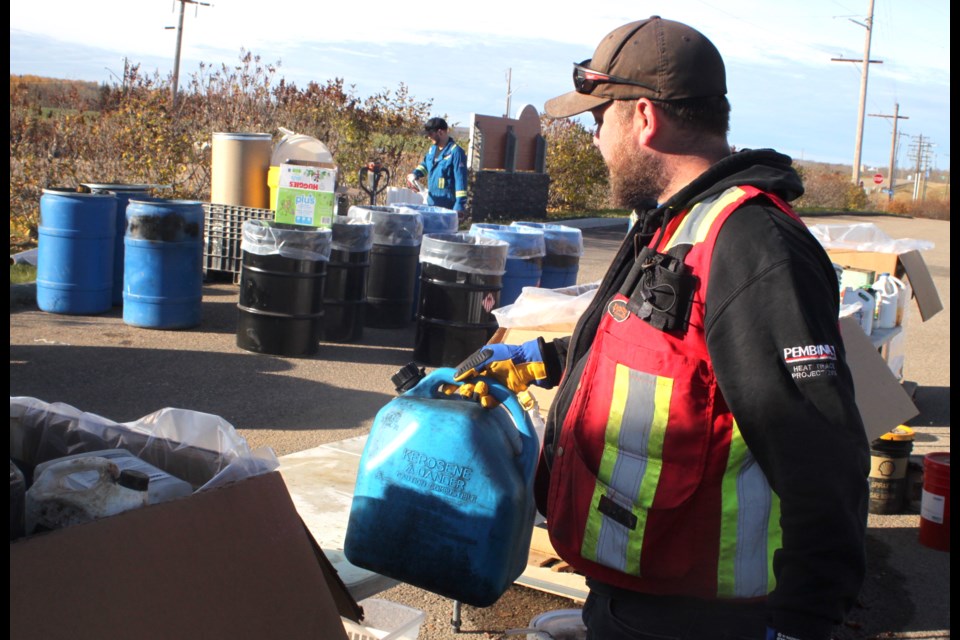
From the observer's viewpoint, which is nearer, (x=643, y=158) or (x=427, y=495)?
(x=643, y=158)

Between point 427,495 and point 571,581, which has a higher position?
point 427,495

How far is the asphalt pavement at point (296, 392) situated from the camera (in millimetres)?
4234

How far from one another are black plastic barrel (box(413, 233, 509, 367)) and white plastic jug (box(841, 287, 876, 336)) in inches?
107

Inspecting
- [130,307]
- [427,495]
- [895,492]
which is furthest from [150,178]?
[427,495]

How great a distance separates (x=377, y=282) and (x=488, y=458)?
7.27m

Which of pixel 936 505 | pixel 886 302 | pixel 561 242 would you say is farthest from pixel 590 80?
pixel 561 242

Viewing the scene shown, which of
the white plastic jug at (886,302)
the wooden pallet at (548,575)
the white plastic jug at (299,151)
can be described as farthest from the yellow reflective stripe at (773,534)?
the white plastic jug at (299,151)

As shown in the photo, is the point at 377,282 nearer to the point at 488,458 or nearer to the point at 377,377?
the point at 377,377

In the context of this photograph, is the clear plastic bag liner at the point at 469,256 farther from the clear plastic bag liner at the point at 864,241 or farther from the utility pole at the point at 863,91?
the utility pole at the point at 863,91

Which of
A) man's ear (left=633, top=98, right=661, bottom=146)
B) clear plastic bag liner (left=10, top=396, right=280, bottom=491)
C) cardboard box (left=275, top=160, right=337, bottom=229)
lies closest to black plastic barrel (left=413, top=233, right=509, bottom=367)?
cardboard box (left=275, top=160, right=337, bottom=229)

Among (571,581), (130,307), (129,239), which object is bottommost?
(571,581)

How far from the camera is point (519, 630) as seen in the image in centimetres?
336

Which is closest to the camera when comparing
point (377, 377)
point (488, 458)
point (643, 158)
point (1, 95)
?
point (1, 95)

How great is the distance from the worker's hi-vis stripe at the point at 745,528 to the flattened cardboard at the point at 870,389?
279 centimetres
